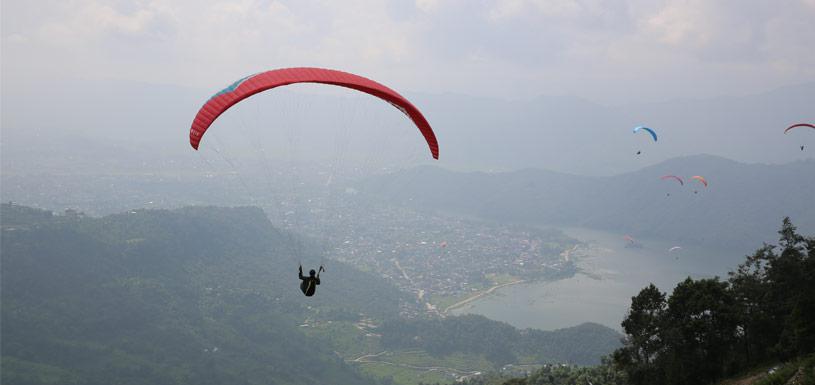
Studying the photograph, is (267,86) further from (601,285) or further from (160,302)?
(601,285)

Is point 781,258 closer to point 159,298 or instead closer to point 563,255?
point 159,298

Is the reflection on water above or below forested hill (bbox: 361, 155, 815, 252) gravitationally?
below

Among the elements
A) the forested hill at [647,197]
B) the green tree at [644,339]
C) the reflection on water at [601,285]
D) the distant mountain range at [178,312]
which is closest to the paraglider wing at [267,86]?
the green tree at [644,339]

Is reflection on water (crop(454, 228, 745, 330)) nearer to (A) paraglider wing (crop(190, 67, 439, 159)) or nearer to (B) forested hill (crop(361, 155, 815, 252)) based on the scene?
(B) forested hill (crop(361, 155, 815, 252))

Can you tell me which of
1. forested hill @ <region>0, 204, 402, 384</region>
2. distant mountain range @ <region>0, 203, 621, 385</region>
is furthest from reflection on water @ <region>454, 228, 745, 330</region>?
forested hill @ <region>0, 204, 402, 384</region>

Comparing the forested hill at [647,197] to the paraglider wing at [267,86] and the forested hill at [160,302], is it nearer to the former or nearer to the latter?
the forested hill at [160,302]

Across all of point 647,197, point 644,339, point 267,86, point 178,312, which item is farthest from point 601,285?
point 267,86

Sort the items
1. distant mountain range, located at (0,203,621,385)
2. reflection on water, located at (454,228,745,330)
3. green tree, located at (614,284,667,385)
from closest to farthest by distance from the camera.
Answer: green tree, located at (614,284,667,385) → distant mountain range, located at (0,203,621,385) → reflection on water, located at (454,228,745,330)
